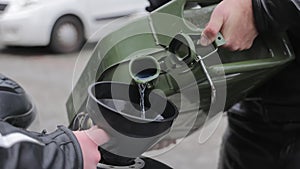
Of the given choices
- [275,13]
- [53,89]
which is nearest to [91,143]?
[275,13]

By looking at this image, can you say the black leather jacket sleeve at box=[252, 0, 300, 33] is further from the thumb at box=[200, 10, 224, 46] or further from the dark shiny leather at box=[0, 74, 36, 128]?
the dark shiny leather at box=[0, 74, 36, 128]

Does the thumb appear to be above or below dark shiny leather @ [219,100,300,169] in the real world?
above

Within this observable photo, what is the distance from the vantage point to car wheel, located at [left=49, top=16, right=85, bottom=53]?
5.59 m

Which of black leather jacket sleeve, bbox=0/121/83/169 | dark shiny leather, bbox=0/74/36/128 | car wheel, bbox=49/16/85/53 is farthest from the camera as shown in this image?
car wheel, bbox=49/16/85/53

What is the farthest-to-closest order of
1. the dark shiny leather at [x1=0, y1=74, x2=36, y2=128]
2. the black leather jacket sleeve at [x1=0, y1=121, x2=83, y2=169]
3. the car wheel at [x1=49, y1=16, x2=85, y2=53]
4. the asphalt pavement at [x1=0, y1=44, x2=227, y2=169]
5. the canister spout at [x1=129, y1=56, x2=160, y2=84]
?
the car wheel at [x1=49, y1=16, x2=85, y2=53], the asphalt pavement at [x1=0, y1=44, x2=227, y2=169], the dark shiny leather at [x1=0, y1=74, x2=36, y2=128], the canister spout at [x1=129, y1=56, x2=160, y2=84], the black leather jacket sleeve at [x1=0, y1=121, x2=83, y2=169]

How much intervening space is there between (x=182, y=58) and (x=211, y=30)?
0.22ft

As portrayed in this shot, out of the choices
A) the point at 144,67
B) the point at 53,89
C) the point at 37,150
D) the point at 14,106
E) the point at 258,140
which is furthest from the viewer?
the point at 53,89

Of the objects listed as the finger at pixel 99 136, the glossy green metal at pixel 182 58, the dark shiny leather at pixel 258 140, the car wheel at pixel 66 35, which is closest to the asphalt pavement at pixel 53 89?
the car wheel at pixel 66 35

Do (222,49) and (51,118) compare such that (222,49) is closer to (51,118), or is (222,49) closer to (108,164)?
(108,164)

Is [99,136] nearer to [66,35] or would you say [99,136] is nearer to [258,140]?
[258,140]

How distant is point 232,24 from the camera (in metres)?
0.94

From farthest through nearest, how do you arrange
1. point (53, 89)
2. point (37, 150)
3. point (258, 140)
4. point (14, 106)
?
point (53, 89) < point (258, 140) < point (14, 106) < point (37, 150)

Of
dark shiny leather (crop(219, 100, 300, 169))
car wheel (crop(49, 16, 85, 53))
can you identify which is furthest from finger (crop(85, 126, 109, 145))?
car wheel (crop(49, 16, 85, 53))

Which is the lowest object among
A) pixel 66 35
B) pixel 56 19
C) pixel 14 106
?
pixel 66 35
